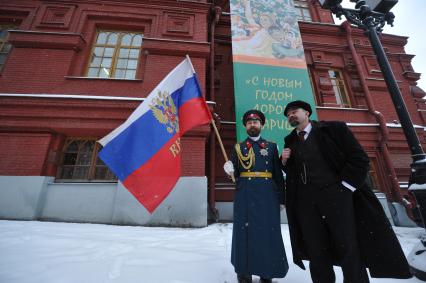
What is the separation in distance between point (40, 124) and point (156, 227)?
3.74 metres

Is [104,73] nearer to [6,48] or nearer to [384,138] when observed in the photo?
[6,48]

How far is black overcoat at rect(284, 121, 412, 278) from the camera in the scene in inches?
64.1

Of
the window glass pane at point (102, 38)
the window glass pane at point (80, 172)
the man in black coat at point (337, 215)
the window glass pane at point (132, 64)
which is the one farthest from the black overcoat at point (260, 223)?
the window glass pane at point (102, 38)

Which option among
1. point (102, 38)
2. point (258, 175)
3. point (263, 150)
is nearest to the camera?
point (258, 175)

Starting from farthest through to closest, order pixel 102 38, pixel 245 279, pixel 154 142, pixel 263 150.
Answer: pixel 102 38, pixel 154 142, pixel 263 150, pixel 245 279

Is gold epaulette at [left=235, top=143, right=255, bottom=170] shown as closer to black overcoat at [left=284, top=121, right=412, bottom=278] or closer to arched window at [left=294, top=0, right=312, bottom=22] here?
black overcoat at [left=284, top=121, right=412, bottom=278]

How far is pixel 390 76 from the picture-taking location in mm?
2939

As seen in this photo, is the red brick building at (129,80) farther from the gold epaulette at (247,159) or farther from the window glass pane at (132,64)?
the gold epaulette at (247,159)

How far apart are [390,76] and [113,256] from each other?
4481 millimetres

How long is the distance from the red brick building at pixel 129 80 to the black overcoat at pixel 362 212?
→ 135 inches

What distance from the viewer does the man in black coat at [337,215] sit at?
163 centimetres

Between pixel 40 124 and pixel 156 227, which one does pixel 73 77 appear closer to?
pixel 40 124

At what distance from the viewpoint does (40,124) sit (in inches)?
196

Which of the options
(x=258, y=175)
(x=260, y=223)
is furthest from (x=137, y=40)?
(x=260, y=223)
